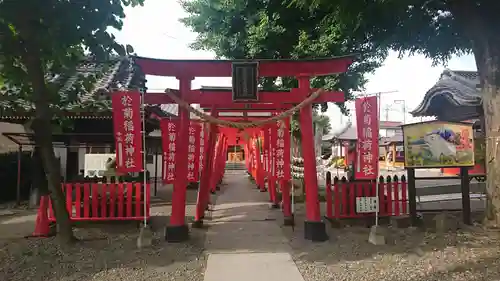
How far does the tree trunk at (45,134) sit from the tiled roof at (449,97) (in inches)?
407

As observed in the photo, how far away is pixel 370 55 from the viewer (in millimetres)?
10281

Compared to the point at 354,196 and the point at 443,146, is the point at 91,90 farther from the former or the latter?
the point at 443,146

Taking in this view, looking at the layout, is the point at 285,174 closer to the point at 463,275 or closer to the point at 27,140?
the point at 463,275

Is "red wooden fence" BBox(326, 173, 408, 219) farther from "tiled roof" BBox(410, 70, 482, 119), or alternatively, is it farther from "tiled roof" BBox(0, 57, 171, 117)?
"tiled roof" BBox(0, 57, 171, 117)

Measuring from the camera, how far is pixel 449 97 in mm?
12086

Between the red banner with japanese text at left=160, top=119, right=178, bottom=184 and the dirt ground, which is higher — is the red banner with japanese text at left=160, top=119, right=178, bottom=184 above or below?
above

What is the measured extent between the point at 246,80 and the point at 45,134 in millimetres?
3796

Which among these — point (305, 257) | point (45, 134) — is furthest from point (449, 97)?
point (45, 134)

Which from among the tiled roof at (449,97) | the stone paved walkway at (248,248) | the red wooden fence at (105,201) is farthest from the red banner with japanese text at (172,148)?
the tiled roof at (449,97)

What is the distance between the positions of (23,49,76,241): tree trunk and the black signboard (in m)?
3.39

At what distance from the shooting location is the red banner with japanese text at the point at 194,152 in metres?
10.9

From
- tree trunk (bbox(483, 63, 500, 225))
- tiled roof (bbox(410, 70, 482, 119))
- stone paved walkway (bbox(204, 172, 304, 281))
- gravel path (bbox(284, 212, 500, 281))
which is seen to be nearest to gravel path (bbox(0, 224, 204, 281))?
stone paved walkway (bbox(204, 172, 304, 281))

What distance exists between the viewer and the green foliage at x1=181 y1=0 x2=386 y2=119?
33.4ft

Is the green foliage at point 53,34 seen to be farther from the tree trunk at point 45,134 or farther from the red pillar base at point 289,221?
the red pillar base at point 289,221
